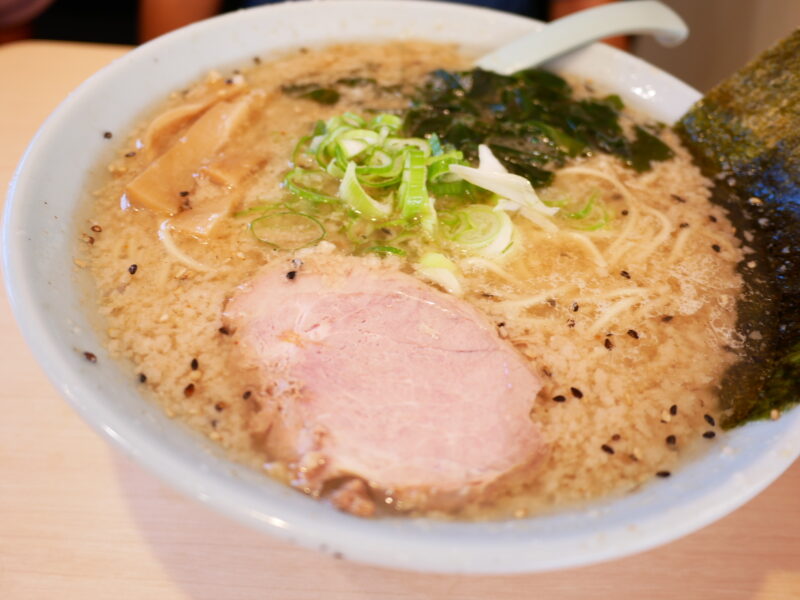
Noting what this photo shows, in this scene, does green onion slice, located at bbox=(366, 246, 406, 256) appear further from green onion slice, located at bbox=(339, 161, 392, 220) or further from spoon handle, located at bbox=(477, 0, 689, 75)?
→ spoon handle, located at bbox=(477, 0, 689, 75)

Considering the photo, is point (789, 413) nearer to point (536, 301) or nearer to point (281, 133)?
point (536, 301)

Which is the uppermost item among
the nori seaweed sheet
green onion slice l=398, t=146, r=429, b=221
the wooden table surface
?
the nori seaweed sheet

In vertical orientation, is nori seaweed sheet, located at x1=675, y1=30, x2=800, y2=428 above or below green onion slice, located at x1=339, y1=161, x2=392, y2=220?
above

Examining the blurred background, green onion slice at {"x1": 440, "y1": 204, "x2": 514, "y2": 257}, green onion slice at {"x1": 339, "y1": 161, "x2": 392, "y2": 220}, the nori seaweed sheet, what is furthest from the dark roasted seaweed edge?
the blurred background

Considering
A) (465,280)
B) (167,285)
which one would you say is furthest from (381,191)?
(167,285)

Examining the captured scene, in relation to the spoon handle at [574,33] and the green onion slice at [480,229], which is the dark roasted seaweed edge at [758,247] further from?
the green onion slice at [480,229]

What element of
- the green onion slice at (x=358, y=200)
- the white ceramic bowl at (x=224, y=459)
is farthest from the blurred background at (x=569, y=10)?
the green onion slice at (x=358, y=200)
